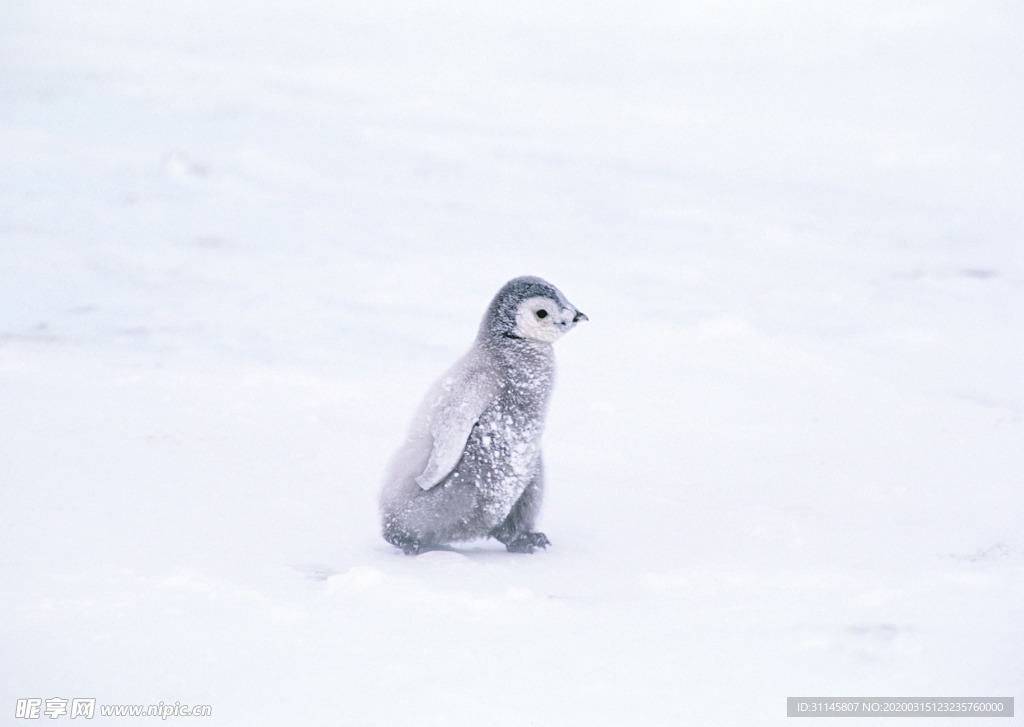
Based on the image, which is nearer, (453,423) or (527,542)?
(453,423)

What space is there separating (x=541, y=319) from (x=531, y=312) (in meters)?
0.03

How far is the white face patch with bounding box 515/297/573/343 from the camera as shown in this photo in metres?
3.03

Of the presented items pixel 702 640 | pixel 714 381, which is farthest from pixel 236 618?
pixel 714 381

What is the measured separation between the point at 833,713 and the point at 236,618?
4.14 feet

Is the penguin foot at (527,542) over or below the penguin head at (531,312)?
below

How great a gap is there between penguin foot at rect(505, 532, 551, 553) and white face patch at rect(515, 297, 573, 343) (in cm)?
54

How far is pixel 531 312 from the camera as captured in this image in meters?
3.03

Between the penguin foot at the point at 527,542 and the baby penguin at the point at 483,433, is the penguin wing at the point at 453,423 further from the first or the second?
the penguin foot at the point at 527,542

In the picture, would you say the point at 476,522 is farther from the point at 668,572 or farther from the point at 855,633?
the point at 855,633

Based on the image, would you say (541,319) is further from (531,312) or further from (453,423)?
(453,423)

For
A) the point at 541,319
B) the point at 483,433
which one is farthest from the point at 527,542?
the point at 541,319

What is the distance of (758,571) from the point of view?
2.91 m

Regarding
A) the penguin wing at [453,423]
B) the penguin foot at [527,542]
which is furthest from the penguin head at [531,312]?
the penguin foot at [527,542]

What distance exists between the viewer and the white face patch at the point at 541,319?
3.03 m
